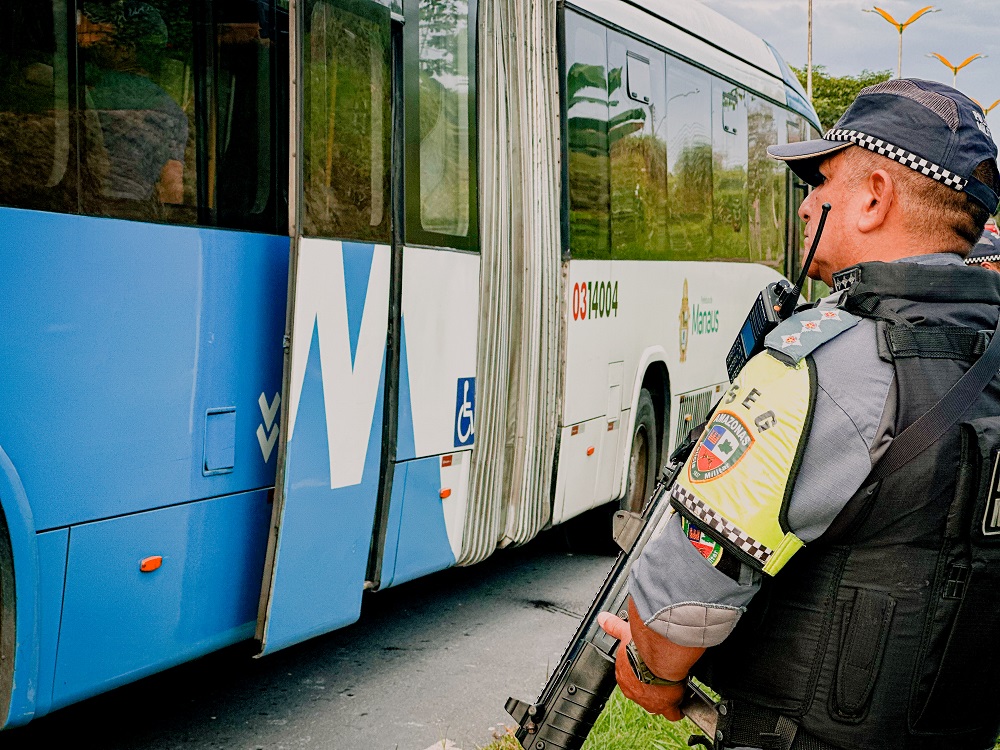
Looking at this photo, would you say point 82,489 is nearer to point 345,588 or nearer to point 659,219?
point 345,588

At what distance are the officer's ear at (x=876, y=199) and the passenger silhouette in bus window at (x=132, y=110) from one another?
240 centimetres

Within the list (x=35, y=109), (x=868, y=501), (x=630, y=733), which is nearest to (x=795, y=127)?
(x=630, y=733)

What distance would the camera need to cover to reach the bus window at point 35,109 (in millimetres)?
3434

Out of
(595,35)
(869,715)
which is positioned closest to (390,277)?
(595,35)

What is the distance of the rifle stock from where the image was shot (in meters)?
2.67

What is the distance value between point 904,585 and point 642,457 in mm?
6415

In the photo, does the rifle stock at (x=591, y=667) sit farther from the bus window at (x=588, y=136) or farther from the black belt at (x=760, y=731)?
the bus window at (x=588, y=136)

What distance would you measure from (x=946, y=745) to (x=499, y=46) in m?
4.46

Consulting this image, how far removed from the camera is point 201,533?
13.7 feet

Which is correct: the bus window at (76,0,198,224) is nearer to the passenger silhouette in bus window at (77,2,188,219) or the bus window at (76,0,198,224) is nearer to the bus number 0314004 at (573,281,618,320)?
the passenger silhouette in bus window at (77,2,188,219)

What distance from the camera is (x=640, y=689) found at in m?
2.28

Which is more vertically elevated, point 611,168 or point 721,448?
point 611,168

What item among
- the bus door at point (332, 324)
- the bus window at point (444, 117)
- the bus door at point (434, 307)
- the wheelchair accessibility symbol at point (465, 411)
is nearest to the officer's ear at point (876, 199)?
the bus door at point (332, 324)

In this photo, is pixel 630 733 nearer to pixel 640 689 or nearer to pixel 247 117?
pixel 640 689
